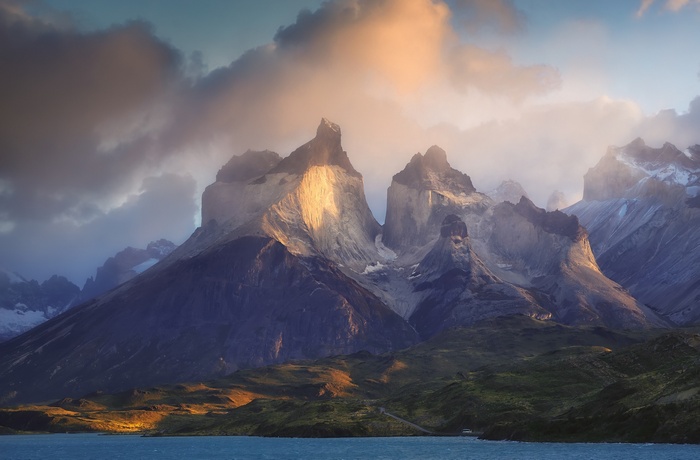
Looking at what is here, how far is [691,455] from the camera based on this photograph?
634 feet

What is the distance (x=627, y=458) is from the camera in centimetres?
19850

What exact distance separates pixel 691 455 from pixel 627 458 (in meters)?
13.4
